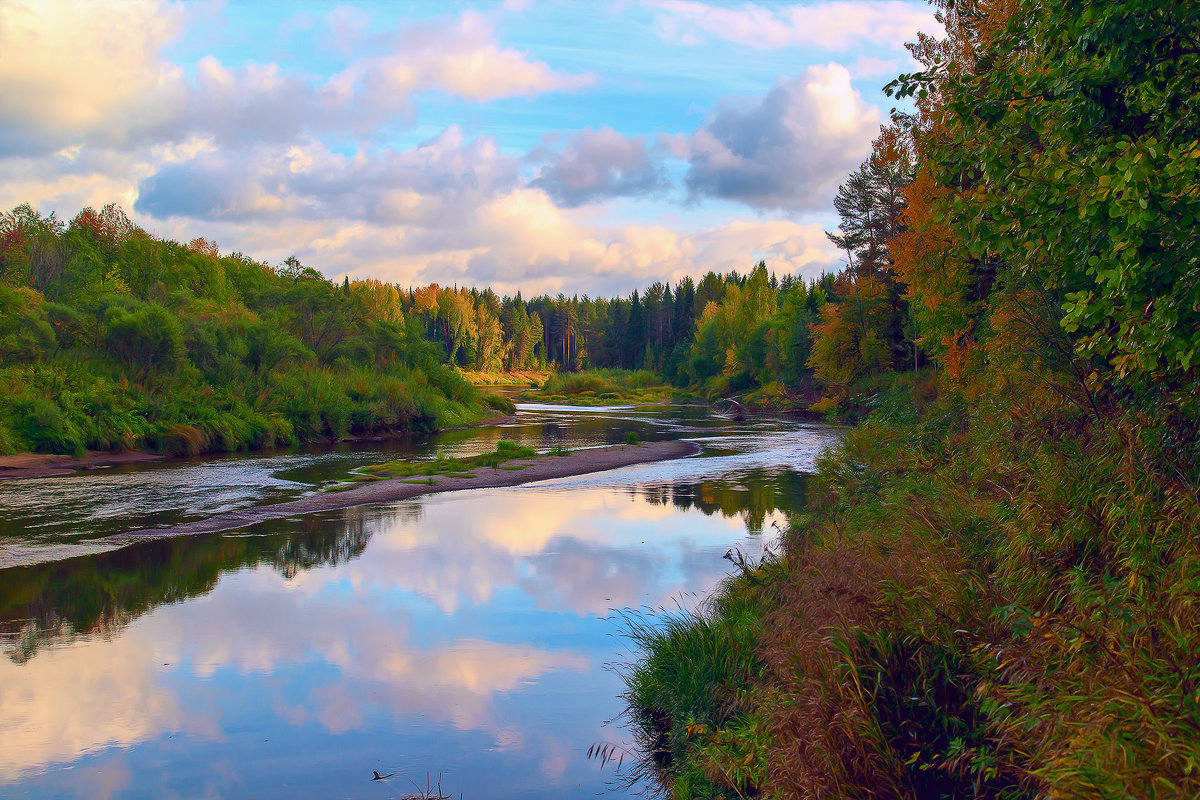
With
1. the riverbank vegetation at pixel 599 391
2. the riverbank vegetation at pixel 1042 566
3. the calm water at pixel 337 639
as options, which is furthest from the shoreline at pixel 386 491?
the riverbank vegetation at pixel 599 391

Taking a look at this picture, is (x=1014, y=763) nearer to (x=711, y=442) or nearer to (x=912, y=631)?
(x=912, y=631)

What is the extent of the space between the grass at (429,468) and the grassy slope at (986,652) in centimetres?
2023

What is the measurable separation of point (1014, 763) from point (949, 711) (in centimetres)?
81

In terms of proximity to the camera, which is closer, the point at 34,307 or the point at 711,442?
the point at 34,307

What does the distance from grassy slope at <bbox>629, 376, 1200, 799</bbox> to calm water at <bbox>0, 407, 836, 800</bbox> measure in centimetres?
176

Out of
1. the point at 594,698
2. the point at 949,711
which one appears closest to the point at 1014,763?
the point at 949,711

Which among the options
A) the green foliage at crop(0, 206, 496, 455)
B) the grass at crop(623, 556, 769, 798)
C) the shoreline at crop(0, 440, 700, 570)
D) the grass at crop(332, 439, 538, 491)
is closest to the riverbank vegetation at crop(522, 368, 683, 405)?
the green foliage at crop(0, 206, 496, 455)

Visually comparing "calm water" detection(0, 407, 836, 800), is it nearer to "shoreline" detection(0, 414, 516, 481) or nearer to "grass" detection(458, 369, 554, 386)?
"shoreline" detection(0, 414, 516, 481)

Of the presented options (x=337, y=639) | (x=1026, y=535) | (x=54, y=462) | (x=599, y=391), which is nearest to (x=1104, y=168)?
(x=1026, y=535)

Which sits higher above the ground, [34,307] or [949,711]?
[34,307]

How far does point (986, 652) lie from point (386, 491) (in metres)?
22.0

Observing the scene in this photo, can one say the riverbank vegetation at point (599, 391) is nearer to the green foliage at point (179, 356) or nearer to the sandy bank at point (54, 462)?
the green foliage at point (179, 356)

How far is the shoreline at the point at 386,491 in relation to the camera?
17031mm

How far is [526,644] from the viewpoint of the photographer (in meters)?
11.9
